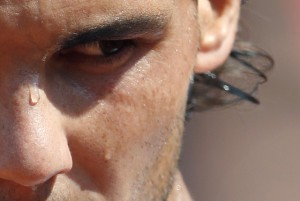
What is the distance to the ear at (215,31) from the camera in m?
1.94

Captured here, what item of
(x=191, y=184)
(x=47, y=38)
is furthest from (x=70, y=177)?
(x=191, y=184)

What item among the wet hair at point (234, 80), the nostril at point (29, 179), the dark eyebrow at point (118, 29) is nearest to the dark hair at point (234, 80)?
the wet hair at point (234, 80)

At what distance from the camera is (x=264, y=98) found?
131 inches

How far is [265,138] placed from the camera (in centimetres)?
341

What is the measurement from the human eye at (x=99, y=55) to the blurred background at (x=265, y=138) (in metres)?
1.77

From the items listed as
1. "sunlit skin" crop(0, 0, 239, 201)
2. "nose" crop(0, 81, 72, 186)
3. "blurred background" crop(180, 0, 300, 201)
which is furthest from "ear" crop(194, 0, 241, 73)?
"blurred background" crop(180, 0, 300, 201)

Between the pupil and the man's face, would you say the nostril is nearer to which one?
the man's face

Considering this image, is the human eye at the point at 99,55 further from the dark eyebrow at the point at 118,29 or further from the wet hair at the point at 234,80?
the wet hair at the point at 234,80

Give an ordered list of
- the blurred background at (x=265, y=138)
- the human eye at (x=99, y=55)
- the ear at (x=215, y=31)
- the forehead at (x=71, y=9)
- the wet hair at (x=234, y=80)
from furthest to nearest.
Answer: the blurred background at (x=265, y=138), the wet hair at (x=234, y=80), the ear at (x=215, y=31), the human eye at (x=99, y=55), the forehead at (x=71, y=9)

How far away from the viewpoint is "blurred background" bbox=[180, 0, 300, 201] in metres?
3.32

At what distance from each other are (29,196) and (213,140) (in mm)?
2106

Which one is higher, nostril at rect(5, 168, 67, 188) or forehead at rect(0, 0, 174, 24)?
forehead at rect(0, 0, 174, 24)

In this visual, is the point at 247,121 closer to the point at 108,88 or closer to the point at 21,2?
the point at 108,88

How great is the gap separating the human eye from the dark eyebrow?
0.8 inches
